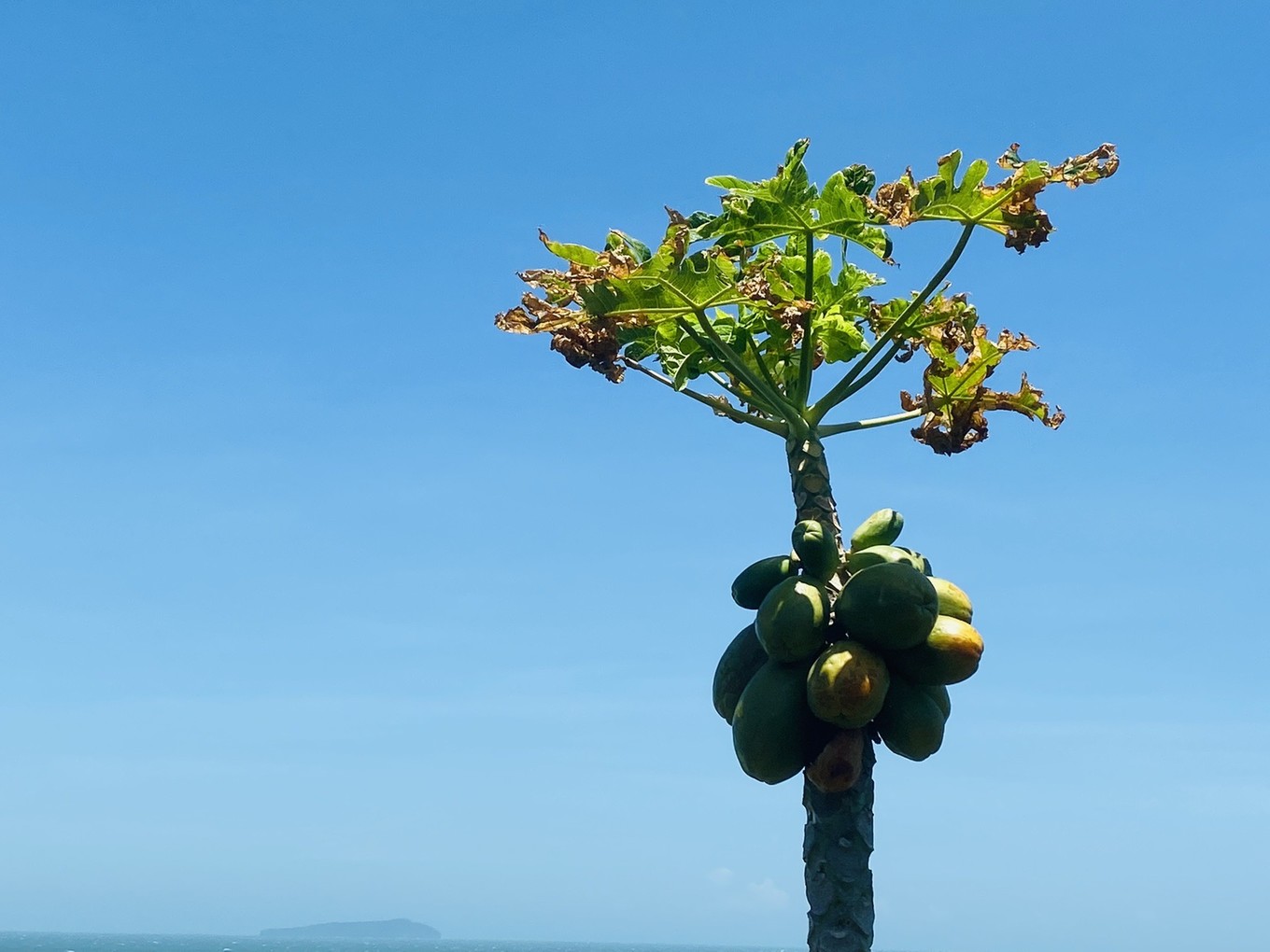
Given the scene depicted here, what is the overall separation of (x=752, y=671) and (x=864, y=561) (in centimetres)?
84

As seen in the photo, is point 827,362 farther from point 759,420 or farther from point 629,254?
point 629,254

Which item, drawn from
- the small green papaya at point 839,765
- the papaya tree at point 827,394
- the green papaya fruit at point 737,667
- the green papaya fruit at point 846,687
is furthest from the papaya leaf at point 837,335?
the small green papaya at point 839,765

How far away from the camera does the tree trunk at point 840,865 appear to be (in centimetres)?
655

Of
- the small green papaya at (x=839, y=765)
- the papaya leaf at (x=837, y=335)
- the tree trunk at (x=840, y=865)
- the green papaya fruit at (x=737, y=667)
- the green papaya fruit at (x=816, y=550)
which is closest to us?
the tree trunk at (x=840, y=865)

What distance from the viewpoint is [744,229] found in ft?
25.1

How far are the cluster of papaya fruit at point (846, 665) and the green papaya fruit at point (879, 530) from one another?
38 cm

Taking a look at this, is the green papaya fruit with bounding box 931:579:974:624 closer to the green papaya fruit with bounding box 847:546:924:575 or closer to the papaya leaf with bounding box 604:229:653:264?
the green papaya fruit with bounding box 847:546:924:575

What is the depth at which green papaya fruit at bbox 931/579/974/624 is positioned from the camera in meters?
7.26

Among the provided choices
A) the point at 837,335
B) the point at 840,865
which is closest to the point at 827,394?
the point at 837,335

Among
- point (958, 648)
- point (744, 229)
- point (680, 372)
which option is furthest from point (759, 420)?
point (958, 648)

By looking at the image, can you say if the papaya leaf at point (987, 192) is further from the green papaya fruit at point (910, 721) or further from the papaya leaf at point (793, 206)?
the green papaya fruit at point (910, 721)

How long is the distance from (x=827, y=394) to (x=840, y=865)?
2.60 meters

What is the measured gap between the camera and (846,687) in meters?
6.61

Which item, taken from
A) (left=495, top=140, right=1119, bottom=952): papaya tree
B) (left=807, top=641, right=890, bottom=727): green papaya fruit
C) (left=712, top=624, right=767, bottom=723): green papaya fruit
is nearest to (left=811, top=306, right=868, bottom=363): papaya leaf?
(left=495, top=140, right=1119, bottom=952): papaya tree
